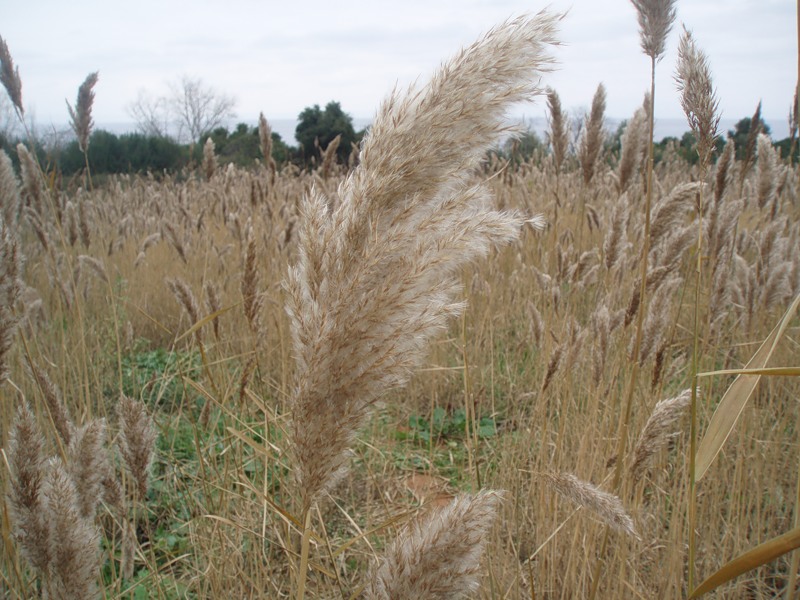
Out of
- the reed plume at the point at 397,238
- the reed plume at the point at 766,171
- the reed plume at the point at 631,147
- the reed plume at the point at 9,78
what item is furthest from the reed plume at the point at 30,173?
the reed plume at the point at 766,171

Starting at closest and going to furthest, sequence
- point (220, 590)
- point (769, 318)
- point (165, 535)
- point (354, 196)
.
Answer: point (354, 196)
point (220, 590)
point (165, 535)
point (769, 318)

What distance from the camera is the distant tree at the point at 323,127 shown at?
19.6 meters

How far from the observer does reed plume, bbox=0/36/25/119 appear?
2217 millimetres

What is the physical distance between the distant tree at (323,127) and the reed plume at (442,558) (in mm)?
19180

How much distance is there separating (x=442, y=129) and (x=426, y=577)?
2.34 feet

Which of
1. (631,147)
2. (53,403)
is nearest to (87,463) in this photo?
(53,403)

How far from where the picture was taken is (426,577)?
3.01 ft

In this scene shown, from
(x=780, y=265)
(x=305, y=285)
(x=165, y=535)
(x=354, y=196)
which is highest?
(x=354, y=196)

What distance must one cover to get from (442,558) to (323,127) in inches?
797

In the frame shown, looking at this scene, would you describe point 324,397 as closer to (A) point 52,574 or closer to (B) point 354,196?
(B) point 354,196

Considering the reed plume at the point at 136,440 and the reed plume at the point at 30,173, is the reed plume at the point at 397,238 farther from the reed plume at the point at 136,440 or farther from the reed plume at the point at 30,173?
the reed plume at the point at 30,173

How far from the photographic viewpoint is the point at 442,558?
2.99 ft

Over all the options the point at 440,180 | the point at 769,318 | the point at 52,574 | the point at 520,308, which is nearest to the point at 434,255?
the point at 440,180

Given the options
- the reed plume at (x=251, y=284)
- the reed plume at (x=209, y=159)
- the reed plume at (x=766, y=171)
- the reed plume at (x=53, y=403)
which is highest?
the reed plume at (x=209, y=159)
